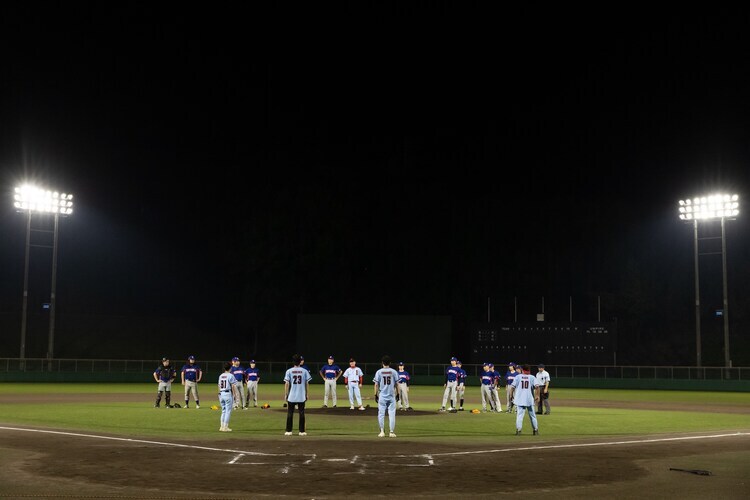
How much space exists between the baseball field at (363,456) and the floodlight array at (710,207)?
1179 inches

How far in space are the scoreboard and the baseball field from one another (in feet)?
79.5

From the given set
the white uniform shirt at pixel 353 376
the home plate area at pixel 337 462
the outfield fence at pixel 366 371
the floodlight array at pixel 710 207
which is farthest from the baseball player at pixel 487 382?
the floodlight array at pixel 710 207

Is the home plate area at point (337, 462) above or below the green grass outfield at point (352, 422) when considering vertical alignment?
above

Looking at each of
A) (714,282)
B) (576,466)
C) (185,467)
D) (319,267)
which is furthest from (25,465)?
(714,282)

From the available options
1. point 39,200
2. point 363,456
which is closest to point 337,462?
point 363,456

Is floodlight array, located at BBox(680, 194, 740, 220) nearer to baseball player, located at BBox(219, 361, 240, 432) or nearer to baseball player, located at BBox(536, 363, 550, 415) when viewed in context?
baseball player, located at BBox(536, 363, 550, 415)

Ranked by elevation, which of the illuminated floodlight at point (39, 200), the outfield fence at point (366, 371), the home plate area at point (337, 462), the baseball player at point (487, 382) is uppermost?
the illuminated floodlight at point (39, 200)

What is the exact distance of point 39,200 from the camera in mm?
52219

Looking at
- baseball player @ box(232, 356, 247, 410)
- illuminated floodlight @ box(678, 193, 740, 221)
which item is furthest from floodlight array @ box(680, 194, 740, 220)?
baseball player @ box(232, 356, 247, 410)

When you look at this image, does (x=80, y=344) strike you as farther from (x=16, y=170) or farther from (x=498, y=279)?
(x=498, y=279)

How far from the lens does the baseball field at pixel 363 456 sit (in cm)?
1120

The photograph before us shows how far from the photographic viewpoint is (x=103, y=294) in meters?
81.6

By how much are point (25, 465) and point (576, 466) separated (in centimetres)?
1044

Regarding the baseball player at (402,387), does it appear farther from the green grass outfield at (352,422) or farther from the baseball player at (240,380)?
the baseball player at (240,380)
